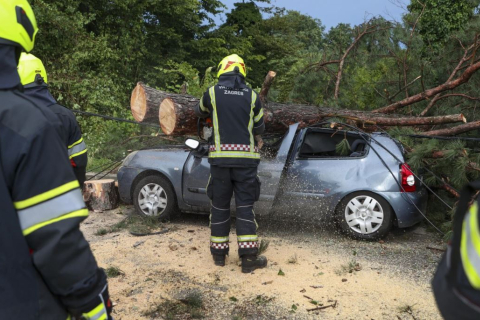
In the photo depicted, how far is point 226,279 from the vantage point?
13.8 ft

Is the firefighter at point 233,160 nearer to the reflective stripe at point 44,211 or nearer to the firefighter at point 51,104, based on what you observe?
the firefighter at point 51,104

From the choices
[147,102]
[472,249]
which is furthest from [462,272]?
[147,102]

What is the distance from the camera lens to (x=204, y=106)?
4621mm

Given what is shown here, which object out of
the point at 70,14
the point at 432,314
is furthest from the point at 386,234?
the point at 70,14

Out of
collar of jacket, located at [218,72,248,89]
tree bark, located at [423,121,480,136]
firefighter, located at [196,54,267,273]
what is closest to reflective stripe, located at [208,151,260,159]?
firefighter, located at [196,54,267,273]

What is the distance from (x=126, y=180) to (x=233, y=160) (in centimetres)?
240

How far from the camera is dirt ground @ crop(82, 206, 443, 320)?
11.6 ft

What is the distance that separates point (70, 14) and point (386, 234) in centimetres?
1316

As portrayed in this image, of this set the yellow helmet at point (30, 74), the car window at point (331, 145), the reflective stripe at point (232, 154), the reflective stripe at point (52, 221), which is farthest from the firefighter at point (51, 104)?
Result: the car window at point (331, 145)

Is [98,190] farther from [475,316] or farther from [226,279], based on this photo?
[475,316]

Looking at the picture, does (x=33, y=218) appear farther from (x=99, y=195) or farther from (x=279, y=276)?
(x=99, y=195)

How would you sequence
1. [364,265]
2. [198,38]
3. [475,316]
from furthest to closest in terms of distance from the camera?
[198,38]
[364,265]
[475,316]

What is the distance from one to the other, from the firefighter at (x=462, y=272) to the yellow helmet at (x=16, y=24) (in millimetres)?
1403

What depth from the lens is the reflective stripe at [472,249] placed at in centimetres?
98
